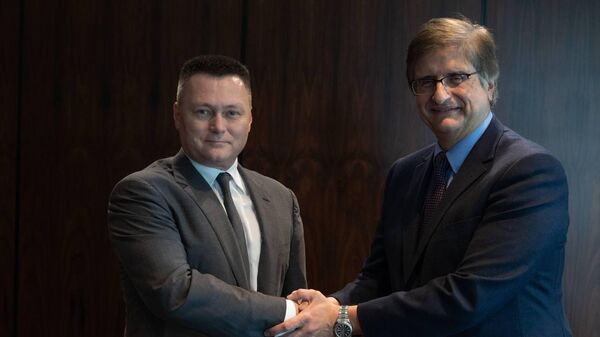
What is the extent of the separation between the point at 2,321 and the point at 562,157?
276cm

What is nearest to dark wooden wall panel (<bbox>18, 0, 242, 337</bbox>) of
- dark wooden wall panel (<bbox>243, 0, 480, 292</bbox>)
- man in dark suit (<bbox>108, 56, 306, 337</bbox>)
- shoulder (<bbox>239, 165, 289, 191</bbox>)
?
dark wooden wall panel (<bbox>243, 0, 480, 292</bbox>)

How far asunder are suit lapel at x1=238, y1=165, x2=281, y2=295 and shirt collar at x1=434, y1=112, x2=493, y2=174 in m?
0.57

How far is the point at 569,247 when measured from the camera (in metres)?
3.74

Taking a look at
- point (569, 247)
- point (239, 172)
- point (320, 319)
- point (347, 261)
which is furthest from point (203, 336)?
point (569, 247)

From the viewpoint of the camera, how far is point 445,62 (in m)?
2.34

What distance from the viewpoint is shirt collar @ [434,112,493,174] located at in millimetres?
2369

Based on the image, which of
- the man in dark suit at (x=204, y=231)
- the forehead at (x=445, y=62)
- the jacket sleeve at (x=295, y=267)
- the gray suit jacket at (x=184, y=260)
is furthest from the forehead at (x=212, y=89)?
the forehead at (x=445, y=62)

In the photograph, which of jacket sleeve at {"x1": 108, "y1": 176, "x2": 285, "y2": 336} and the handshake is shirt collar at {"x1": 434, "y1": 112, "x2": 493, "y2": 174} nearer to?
the handshake

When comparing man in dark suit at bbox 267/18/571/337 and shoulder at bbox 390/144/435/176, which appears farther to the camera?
shoulder at bbox 390/144/435/176

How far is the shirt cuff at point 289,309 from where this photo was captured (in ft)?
7.94

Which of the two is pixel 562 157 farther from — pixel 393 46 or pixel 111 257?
pixel 111 257

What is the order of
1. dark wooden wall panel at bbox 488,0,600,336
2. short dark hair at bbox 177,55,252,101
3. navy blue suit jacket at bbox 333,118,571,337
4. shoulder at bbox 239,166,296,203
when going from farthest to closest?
1. dark wooden wall panel at bbox 488,0,600,336
2. shoulder at bbox 239,166,296,203
3. short dark hair at bbox 177,55,252,101
4. navy blue suit jacket at bbox 333,118,571,337

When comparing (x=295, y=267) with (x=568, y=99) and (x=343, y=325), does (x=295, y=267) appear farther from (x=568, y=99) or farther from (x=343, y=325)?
(x=568, y=99)

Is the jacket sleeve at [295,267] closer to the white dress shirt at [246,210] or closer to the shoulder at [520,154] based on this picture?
the white dress shirt at [246,210]
